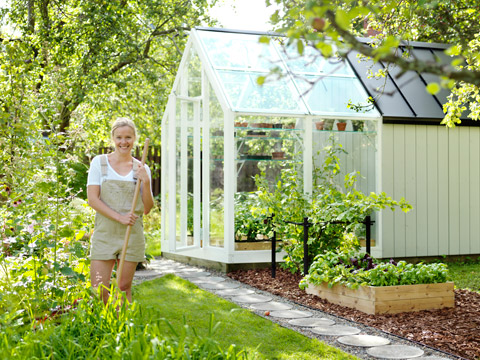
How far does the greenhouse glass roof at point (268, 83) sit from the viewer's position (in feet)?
24.1

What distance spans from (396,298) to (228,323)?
4.83ft


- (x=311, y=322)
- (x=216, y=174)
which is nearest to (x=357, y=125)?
(x=216, y=174)

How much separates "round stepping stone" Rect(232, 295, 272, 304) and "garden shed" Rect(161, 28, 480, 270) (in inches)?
52.4

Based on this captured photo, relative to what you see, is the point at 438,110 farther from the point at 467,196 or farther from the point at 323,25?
the point at 323,25

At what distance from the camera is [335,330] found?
4.54m

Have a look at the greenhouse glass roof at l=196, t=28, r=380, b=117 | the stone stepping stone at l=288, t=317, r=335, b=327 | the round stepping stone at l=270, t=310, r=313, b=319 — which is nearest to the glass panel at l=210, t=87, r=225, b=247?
the greenhouse glass roof at l=196, t=28, r=380, b=117

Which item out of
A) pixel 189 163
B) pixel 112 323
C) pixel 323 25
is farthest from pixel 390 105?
pixel 323 25

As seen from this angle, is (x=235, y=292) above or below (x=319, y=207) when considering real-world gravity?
below

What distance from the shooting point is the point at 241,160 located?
24.1 feet

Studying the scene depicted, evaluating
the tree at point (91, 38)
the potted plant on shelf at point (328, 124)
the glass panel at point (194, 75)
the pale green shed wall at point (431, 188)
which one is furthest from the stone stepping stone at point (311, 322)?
the tree at point (91, 38)

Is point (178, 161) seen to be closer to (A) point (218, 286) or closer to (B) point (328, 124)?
(B) point (328, 124)

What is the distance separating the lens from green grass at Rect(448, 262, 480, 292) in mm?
6484

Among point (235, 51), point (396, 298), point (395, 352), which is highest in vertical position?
point (235, 51)

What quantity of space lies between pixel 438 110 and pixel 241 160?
114 inches
